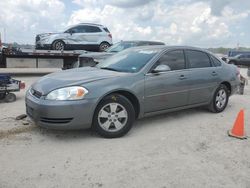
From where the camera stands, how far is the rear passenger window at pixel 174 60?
5.59m

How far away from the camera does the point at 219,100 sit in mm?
6781

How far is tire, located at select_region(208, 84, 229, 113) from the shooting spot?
6.66m

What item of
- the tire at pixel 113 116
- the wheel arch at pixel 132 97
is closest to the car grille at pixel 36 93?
the tire at pixel 113 116

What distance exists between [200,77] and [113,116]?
238 cm

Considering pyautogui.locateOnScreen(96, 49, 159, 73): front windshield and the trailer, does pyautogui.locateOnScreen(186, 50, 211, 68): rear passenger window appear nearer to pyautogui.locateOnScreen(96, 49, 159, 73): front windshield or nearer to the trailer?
pyautogui.locateOnScreen(96, 49, 159, 73): front windshield

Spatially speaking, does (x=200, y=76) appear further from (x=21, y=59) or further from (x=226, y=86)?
(x=21, y=59)

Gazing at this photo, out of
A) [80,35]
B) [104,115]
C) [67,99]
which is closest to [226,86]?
[104,115]

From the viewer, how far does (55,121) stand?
4.45 m

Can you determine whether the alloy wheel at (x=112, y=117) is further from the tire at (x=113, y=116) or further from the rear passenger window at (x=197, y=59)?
the rear passenger window at (x=197, y=59)

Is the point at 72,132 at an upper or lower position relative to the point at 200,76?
lower

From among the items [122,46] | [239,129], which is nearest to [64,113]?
[239,129]

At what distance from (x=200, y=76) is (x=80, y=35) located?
386 inches

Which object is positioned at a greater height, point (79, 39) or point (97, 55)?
point (79, 39)

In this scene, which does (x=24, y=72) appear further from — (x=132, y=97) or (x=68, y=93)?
(x=68, y=93)
